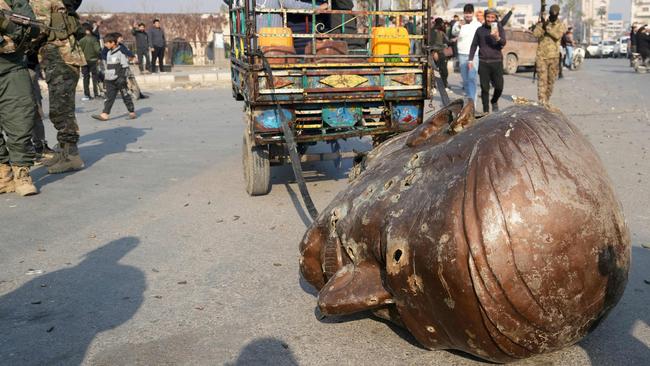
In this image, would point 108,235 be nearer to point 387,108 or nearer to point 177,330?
point 177,330

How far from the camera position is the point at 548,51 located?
11.7m

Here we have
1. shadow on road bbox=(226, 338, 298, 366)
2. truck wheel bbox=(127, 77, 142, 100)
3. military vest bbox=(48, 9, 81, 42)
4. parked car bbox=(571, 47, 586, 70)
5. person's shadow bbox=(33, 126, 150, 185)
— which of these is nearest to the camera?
shadow on road bbox=(226, 338, 298, 366)

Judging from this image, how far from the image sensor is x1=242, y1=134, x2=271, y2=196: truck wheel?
6.37 meters

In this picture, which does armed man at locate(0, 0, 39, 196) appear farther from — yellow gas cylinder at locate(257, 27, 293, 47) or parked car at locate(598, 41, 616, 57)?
parked car at locate(598, 41, 616, 57)

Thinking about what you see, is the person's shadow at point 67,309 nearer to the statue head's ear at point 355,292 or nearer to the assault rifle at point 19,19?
the statue head's ear at point 355,292

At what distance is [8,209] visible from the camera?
640cm

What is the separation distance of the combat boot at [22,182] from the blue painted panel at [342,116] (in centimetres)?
339

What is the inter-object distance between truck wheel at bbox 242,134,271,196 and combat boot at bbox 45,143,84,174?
2.94 m

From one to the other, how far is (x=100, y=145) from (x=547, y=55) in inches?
321

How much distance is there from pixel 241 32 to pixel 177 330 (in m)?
4.23

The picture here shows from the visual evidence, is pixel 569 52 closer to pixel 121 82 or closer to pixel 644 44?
pixel 644 44

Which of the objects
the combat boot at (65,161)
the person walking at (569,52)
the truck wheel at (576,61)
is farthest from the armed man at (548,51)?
the truck wheel at (576,61)

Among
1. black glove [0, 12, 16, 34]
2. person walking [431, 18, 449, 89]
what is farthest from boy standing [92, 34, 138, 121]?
person walking [431, 18, 449, 89]

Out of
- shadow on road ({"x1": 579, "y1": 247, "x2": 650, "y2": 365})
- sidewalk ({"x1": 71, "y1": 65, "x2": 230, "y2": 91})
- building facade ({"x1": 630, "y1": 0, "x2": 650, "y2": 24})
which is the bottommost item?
shadow on road ({"x1": 579, "y1": 247, "x2": 650, "y2": 365})
